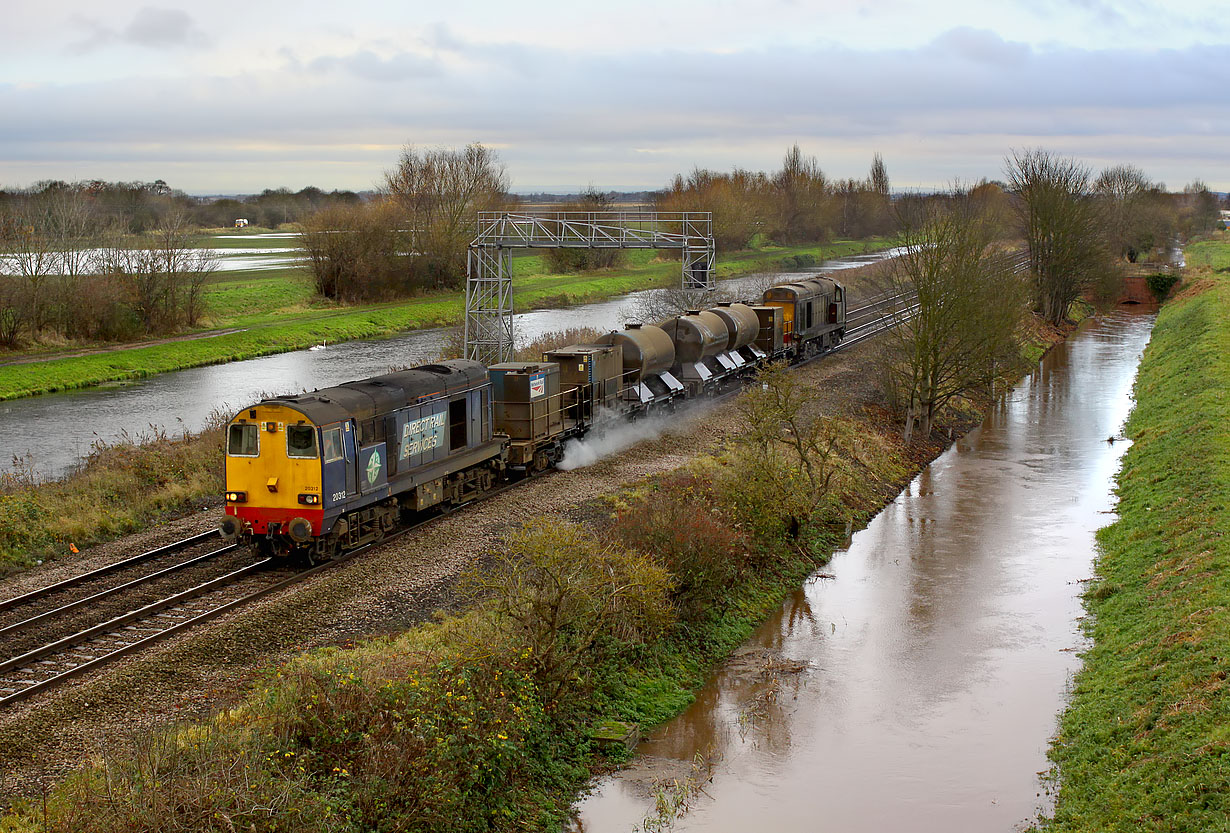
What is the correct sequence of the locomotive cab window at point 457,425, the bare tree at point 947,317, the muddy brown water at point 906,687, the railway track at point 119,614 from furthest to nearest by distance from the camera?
the bare tree at point 947,317 < the locomotive cab window at point 457,425 < the railway track at point 119,614 < the muddy brown water at point 906,687

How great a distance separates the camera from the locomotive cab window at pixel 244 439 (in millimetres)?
21562

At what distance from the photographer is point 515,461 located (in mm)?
29500

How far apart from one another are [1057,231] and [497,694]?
64229 millimetres

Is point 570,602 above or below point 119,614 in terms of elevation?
above

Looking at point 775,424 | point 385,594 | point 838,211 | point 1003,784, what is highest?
point 838,211

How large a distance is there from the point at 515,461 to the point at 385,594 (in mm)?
9773

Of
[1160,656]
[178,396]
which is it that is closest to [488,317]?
[178,396]

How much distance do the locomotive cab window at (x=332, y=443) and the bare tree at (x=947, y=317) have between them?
992 inches

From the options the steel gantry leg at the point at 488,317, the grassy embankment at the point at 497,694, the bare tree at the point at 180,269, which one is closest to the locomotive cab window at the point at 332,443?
the grassy embankment at the point at 497,694

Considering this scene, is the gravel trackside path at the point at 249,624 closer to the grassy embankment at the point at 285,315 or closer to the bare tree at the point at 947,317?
the bare tree at the point at 947,317

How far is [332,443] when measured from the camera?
70.5 feet

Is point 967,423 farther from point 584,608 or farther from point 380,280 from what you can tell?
point 380,280

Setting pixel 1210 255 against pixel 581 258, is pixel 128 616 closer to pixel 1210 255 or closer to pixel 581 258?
pixel 581 258

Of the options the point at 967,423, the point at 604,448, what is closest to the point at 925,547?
the point at 604,448
